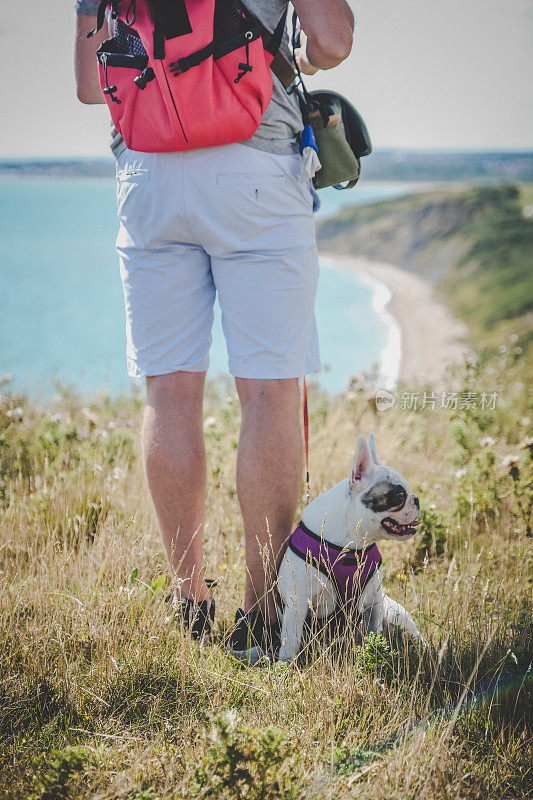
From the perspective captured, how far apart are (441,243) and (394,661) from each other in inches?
3297

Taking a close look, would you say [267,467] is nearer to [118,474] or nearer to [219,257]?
[219,257]

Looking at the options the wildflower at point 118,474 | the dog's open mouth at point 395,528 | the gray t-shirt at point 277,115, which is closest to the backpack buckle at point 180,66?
the gray t-shirt at point 277,115

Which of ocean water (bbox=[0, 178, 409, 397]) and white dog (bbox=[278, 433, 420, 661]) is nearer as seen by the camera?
white dog (bbox=[278, 433, 420, 661])

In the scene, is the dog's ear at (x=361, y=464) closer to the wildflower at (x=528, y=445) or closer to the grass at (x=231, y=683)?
the grass at (x=231, y=683)

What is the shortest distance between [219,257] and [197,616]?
1119mm

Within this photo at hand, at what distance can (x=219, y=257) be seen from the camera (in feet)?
6.33

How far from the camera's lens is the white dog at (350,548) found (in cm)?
201

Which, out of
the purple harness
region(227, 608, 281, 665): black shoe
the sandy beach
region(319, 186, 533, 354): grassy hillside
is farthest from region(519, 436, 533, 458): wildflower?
region(319, 186, 533, 354): grassy hillside

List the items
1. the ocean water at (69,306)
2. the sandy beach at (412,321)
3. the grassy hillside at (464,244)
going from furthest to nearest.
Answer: the grassy hillside at (464,244), the sandy beach at (412,321), the ocean water at (69,306)

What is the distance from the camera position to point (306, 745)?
1.64m

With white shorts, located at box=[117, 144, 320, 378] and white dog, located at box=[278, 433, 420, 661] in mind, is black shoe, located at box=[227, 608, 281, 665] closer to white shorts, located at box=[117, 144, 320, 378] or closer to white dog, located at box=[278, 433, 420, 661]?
white dog, located at box=[278, 433, 420, 661]

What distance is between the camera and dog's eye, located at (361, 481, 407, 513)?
2.06 meters

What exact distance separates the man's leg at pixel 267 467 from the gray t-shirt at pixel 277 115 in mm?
689

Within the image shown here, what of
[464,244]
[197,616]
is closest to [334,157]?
[197,616]
